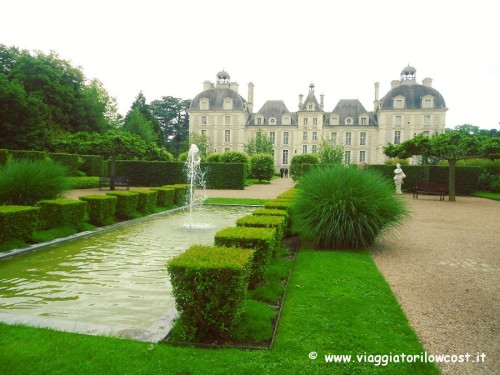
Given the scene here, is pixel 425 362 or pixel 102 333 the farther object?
pixel 102 333

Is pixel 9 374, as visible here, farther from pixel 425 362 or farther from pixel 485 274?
pixel 485 274

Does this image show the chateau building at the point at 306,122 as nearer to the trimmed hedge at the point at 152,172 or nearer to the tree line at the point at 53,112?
the tree line at the point at 53,112

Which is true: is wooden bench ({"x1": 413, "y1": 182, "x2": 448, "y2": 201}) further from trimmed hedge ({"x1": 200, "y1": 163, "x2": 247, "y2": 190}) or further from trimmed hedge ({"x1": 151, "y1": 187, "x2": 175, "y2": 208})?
trimmed hedge ({"x1": 151, "y1": 187, "x2": 175, "y2": 208})

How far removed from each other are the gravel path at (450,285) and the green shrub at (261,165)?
19.9 metres

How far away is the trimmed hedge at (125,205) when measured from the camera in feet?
31.0

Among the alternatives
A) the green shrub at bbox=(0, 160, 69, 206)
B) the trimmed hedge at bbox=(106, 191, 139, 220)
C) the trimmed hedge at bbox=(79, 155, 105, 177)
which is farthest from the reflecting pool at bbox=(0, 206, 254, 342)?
the trimmed hedge at bbox=(79, 155, 105, 177)

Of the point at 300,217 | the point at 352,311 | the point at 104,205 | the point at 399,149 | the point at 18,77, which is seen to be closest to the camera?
the point at 352,311

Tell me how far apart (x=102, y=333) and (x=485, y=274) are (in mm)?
4839

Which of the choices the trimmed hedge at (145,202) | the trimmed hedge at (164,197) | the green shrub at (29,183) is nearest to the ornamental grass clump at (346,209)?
the green shrub at (29,183)

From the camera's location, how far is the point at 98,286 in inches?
175

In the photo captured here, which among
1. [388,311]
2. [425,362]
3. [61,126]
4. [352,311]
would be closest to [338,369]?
[425,362]

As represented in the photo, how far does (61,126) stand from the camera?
31.6 m

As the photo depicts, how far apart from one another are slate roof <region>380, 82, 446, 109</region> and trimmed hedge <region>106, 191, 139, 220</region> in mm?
42148

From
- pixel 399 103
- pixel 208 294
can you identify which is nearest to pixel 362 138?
pixel 399 103
